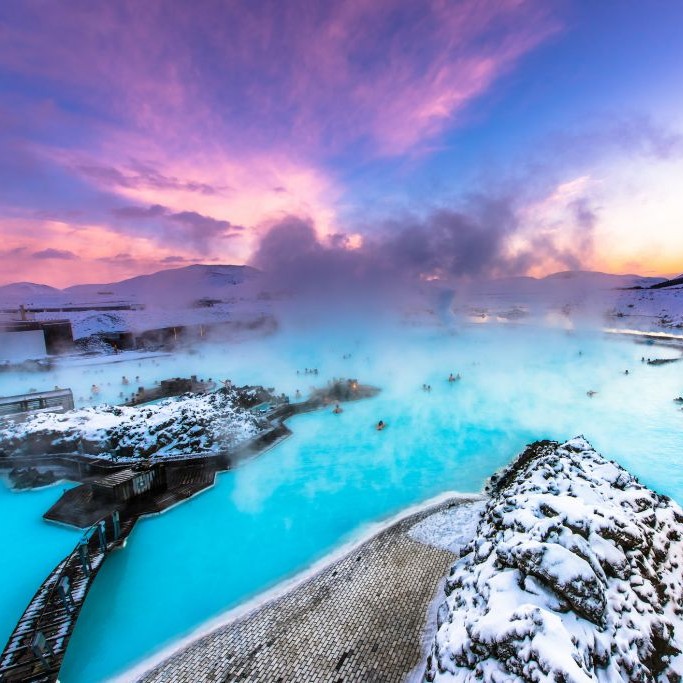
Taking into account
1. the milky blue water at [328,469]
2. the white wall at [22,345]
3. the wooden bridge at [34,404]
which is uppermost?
the white wall at [22,345]

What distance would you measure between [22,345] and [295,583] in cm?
4733

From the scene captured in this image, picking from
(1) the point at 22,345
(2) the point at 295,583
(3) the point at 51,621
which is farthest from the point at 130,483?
(1) the point at 22,345

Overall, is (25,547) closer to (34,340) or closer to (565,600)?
(565,600)

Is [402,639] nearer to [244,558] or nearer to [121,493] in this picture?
[244,558]

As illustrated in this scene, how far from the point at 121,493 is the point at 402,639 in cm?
1116

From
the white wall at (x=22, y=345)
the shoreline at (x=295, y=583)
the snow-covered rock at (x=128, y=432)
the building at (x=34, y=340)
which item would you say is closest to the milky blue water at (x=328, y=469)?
the shoreline at (x=295, y=583)

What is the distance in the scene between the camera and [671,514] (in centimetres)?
916

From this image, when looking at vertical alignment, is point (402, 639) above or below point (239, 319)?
below

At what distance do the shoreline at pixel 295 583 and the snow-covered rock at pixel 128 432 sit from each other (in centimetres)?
888

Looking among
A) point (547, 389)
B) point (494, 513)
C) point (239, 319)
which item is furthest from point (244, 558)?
point (239, 319)

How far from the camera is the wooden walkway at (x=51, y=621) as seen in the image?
7230 millimetres

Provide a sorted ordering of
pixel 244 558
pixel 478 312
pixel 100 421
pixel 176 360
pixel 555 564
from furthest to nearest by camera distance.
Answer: pixel 478 312, pixel 176 360, pixel 100 421, pixel 244 558, pixel 555 564

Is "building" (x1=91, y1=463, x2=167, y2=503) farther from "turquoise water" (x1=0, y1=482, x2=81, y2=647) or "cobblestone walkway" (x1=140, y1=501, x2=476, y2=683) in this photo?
"cobblestone walkway" (x1=140, y1=501, x2=476, y2=683)

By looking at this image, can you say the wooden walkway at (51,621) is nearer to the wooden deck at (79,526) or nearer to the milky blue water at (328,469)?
the wooden deck at (79,526)
